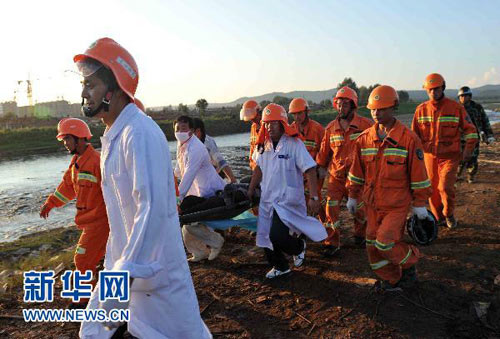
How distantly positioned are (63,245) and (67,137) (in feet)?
14.7

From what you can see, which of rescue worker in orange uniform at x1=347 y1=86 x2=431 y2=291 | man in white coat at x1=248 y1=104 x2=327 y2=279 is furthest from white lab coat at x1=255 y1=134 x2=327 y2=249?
rescue worker in orange uniform at x1=347 y1=86 x2=431 y2=291

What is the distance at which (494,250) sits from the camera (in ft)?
17.5

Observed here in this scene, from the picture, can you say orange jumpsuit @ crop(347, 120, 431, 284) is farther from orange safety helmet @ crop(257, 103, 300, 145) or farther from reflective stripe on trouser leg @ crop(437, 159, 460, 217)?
reflective stripe on trouser leg @ crop(437, 159, 460, 217)

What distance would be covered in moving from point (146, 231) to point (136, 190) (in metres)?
0.20

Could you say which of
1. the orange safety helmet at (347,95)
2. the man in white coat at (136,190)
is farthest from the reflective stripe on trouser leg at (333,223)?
the man in white coat at (136,190)

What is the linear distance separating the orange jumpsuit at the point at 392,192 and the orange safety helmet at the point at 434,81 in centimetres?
247

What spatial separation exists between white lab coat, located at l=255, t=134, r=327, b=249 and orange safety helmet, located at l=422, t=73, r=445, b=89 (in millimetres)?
2665

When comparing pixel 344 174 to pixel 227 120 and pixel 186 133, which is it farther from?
pixel 227 120

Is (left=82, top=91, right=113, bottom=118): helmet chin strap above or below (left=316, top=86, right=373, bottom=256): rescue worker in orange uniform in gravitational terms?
above

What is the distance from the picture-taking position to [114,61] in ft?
7.02

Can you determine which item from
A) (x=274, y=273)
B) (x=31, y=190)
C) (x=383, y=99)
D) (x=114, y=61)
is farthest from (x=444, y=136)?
(x=31, y=190)

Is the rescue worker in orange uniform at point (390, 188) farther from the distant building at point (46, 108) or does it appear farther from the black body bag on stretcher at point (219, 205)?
the distant building at point (46, 108)

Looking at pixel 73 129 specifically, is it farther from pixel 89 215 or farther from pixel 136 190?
pixel 136 190

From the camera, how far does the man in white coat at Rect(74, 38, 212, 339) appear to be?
197cm
